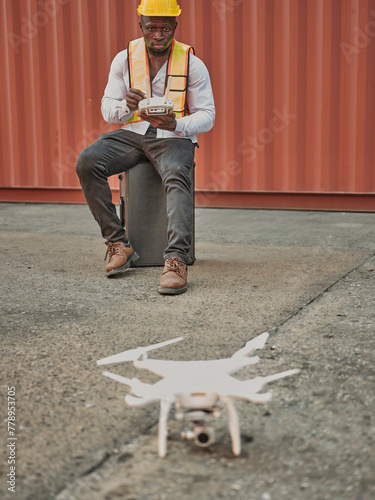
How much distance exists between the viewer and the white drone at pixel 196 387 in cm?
159

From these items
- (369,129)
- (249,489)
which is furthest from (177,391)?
(369,129)

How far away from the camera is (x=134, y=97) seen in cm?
345

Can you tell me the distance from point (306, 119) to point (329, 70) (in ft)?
1.41

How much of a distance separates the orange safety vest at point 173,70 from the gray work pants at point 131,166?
6.6 inches

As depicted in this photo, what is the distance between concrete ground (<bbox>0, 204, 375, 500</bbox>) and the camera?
1513mm

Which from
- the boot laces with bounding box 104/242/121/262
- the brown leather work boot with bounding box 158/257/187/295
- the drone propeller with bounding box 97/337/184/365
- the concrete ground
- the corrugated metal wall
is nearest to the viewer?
the concrete ground

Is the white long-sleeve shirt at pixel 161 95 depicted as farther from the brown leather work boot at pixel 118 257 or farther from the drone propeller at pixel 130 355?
the drone propeller at pixel 130 355

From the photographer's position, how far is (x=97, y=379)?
2074mm

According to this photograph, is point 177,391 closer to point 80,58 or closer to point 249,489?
point 249,489

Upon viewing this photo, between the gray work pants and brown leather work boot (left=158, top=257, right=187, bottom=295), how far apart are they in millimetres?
160

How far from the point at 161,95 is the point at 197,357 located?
6.03ft

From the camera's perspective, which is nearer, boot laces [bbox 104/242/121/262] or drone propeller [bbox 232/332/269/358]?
drone propeller [bbox 232/332/269/358]

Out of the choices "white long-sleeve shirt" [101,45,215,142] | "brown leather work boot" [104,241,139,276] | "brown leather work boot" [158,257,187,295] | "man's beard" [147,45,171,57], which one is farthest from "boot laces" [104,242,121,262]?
"man's beard" [147,45,171,57]

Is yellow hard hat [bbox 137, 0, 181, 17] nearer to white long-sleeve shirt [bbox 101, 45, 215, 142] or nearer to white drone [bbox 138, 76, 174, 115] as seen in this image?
white long-sleeve shirt [bbox 101, 45, 215, 142]
